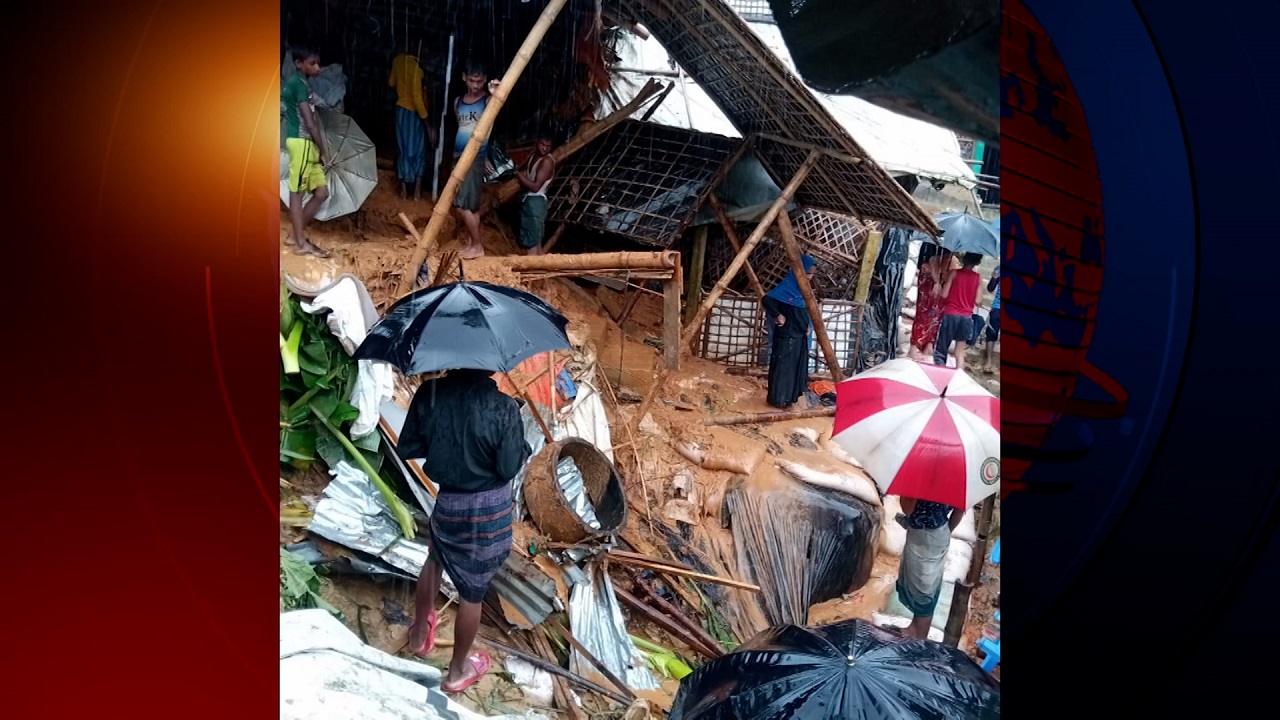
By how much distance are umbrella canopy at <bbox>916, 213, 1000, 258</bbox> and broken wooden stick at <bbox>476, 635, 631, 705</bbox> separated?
10.3ft

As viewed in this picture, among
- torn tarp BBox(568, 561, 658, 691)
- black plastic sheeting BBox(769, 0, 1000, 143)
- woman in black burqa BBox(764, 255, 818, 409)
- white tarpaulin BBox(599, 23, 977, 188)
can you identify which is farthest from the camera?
white tarpaulin BBox(599, 23, 977, 188)

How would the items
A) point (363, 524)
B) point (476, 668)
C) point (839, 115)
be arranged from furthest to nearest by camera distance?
point (839, 115)
point (363, 524)
point (476, 668)

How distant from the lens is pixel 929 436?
2.48m

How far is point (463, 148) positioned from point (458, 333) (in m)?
2.05

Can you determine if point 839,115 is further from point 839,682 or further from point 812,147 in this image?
point 839,682

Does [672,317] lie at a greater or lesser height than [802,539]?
greater

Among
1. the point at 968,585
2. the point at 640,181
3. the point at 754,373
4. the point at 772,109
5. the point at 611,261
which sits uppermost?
the point at 772,109

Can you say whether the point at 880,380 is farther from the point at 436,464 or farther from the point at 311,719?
the point at 311,719

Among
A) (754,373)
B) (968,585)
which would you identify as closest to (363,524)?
(968,585)

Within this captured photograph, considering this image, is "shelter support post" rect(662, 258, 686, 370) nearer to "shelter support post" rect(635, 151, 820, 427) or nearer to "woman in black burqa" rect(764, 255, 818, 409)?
"shelter support post" rect(635, 151, 820, 427)

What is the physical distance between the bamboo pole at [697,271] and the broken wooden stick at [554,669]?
11.4ft

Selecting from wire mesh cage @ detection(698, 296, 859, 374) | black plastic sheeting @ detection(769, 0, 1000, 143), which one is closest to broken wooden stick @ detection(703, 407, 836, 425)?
wire mesh cage @ detection(698, 296, 859, 374)

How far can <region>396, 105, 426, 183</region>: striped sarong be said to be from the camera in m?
4.46
